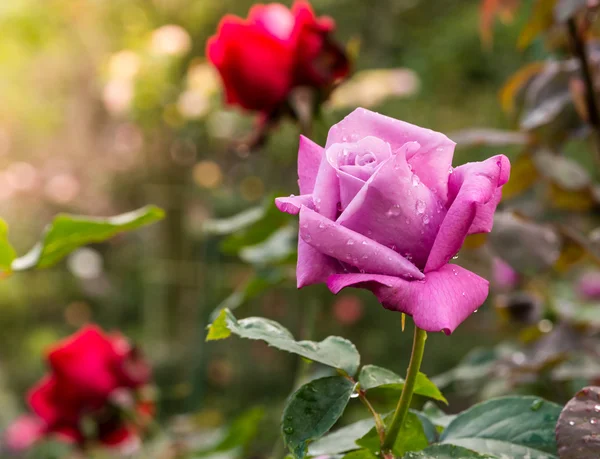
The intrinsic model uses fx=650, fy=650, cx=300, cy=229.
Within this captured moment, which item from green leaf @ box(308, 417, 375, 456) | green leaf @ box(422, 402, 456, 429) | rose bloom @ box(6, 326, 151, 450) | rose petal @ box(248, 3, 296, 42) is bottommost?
rose bloom @ box(6, 326, 151, 450)

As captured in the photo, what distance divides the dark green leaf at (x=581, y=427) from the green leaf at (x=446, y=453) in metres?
0.02

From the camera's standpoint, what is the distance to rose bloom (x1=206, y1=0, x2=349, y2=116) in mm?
607

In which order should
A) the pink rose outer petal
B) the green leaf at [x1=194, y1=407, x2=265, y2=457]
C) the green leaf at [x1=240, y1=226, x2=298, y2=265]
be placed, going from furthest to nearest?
the green leaf at [x1=240, y1=226, x2=298, y2=265], the green leaf at [x1=194, y1=407, x2=265, y2=457], the pink rose outer petal

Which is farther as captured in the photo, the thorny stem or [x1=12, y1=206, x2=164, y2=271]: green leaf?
the thorny stem

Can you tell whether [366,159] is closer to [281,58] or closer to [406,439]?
[406,439]

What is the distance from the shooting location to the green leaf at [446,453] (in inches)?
8.3

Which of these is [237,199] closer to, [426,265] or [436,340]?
[436,340]

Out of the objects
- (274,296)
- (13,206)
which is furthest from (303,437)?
(13,206)

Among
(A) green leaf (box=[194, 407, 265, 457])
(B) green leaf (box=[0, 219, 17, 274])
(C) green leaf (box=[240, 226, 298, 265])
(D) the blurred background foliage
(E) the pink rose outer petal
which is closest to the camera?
(E) the pink rose outer petal

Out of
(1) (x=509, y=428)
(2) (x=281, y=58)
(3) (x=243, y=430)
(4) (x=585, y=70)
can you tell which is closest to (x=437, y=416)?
(1) (x=509, y=428)

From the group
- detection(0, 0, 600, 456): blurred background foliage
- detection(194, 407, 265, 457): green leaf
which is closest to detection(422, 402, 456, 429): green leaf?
detection(194, 407, 265, 457): green leaf

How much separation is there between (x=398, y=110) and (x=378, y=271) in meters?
2.53

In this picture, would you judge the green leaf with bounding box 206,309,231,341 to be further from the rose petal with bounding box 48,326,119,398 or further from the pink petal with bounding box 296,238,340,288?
the rose petal with bounding box 48,326,119,398

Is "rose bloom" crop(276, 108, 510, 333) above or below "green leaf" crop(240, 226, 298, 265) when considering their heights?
above
